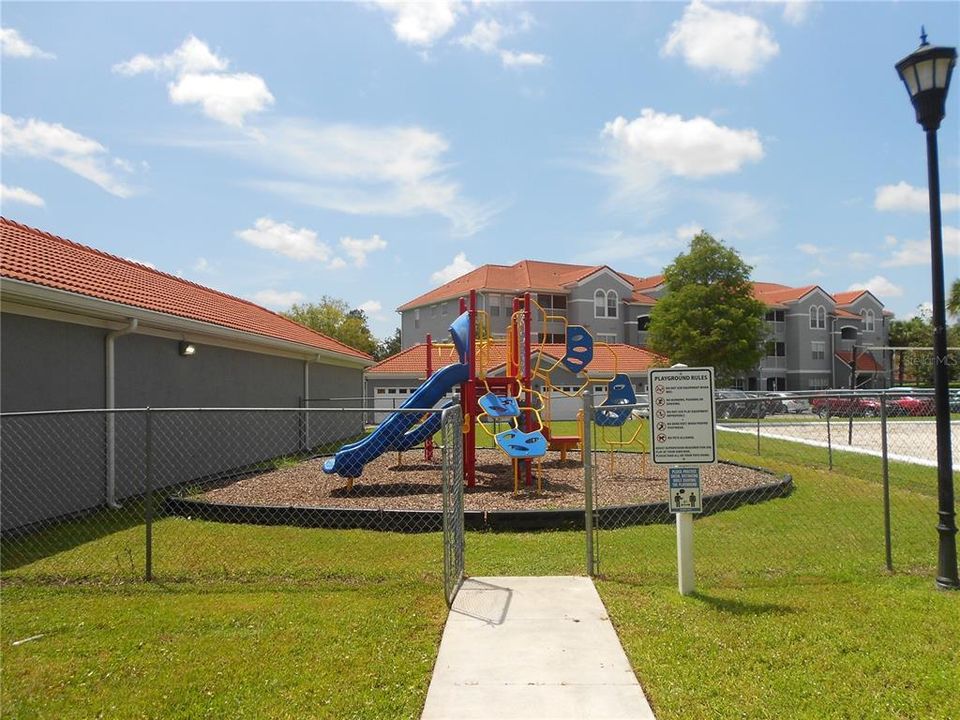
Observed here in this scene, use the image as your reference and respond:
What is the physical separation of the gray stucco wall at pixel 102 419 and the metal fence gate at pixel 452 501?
496cm

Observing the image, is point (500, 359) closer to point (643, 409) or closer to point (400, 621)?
point (643, 409)

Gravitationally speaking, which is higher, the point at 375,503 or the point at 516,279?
the point at 516,279

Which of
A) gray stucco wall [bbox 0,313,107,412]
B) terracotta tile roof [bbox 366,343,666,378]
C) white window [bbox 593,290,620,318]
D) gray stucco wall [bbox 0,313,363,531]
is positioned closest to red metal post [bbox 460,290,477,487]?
gray stucco wall [bbox 0,313,363,531]

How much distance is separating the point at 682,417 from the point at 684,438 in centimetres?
18

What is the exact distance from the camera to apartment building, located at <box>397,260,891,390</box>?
146 feet

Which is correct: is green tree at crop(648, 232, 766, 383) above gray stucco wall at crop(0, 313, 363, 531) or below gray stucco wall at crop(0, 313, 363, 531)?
above

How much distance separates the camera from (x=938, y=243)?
17.3 feet

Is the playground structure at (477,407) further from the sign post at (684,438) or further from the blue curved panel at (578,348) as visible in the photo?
the sign post at (684,438)

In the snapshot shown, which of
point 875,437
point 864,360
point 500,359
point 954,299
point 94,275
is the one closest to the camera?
point 94,275

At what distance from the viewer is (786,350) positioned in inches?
1971

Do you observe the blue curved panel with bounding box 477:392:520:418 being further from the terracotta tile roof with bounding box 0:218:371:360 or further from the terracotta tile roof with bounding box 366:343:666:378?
the terracotta tile roof with bounding box 366:343:666:378

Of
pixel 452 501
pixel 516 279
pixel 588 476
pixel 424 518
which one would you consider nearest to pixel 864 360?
pixel 516 279

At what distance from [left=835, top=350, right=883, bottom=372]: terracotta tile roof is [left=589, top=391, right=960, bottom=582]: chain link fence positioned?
4015 cm

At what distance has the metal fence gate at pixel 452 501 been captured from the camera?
493 centimetres
